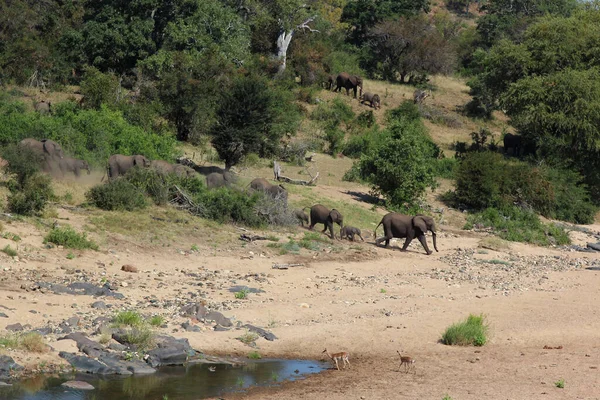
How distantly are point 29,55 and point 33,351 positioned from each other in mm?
30139

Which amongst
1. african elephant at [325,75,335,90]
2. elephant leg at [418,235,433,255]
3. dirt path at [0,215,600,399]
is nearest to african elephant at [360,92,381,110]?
african elephant at [325,75,335,90]

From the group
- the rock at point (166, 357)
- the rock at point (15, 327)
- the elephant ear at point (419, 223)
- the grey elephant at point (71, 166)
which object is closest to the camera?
the rock at point (166, 357)

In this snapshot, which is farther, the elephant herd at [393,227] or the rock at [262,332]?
the elephant herd at [393,227]

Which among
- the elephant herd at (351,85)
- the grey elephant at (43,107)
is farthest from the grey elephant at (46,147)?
the elephant herd at (351,85)

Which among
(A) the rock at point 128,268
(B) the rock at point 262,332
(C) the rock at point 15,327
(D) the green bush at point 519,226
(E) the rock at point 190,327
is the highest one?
(B) the rock at point 262,332

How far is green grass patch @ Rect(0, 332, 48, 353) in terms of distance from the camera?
11.9 m

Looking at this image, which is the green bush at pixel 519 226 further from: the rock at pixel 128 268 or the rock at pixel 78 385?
the rock at pixel 78 385

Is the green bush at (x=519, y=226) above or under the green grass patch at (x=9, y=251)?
under

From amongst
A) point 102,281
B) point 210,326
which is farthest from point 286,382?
point 102,281

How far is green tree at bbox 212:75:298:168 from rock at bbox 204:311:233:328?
14321 mm

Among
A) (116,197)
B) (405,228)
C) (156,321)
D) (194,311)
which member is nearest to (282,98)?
(405,228)

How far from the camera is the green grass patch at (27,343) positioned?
11906mm

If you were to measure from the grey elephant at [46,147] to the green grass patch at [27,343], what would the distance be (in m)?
11.3

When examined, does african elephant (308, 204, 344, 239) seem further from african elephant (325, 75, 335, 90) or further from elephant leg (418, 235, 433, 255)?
african elephant (325, 75, 335, 90)
